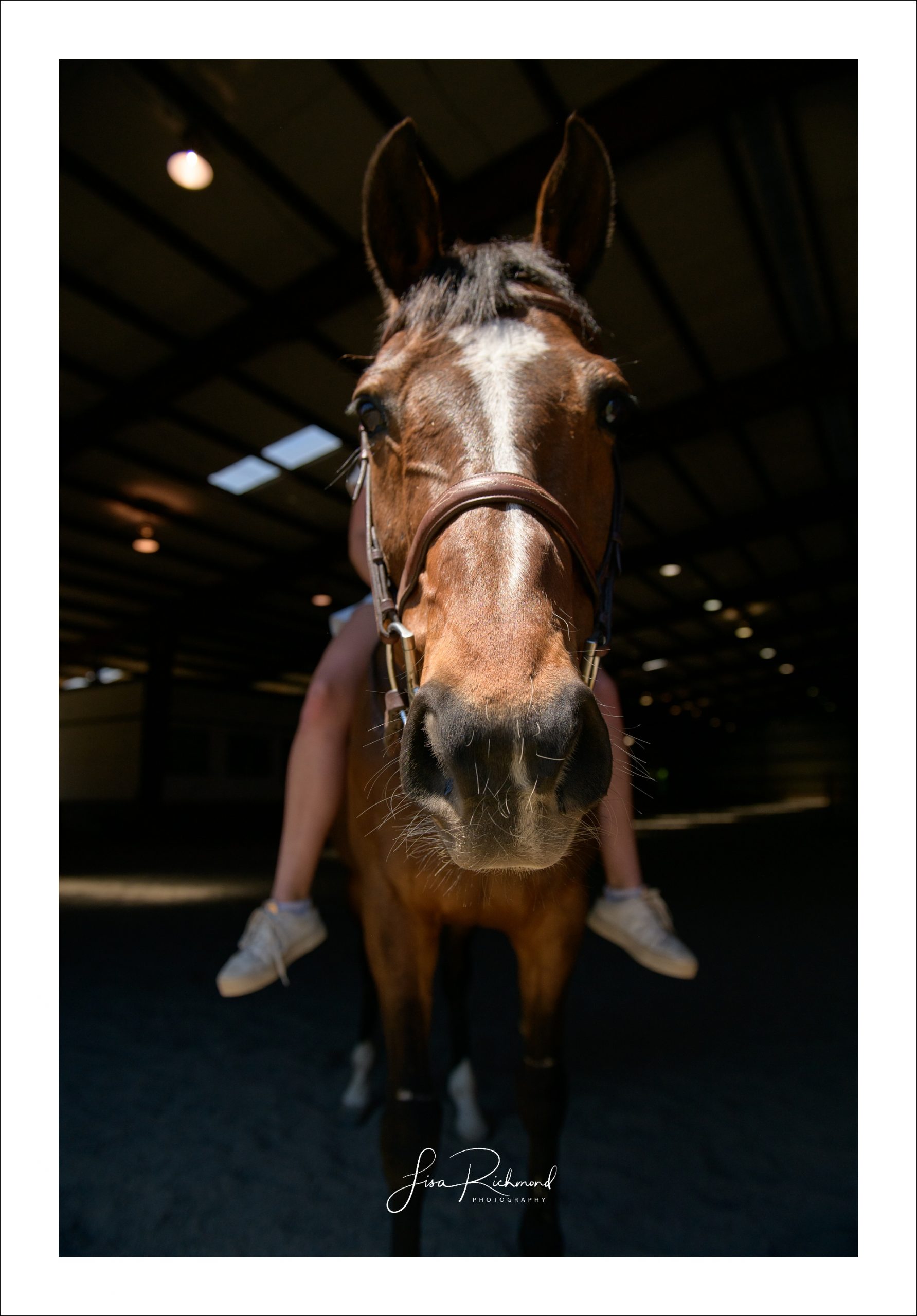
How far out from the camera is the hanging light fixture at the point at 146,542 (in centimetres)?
799

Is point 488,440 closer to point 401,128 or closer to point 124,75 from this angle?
point 401,128

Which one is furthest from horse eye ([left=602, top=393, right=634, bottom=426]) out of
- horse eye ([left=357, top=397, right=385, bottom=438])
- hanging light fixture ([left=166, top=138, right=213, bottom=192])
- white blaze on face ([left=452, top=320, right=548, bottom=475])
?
hanging light fixture ([left=166, top=138, right=213, bottom=192])

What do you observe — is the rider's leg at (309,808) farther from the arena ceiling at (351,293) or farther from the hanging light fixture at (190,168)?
the hanging light fixture at (190,168)

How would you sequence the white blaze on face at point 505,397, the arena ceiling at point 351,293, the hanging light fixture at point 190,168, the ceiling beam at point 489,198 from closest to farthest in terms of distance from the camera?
the white blaze on face at point 505,397 < the ceiling beam at point 489,198 < the arena ceiling at point 351,293 < the hanging light fixture at point 190,168

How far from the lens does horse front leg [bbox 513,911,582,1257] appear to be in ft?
4.36

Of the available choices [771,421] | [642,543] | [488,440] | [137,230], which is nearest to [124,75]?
[137,230]

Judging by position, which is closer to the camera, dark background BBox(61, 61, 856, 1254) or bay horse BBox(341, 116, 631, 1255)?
bay horse BBox(341, 116, 631, 1255)

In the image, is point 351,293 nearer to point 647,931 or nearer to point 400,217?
point 400,217

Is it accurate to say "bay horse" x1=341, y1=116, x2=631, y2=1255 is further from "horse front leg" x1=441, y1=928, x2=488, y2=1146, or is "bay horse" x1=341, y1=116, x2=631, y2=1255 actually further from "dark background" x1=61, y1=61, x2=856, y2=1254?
"horse front leg" x1=441, y1=928, x2=488, y2=1146

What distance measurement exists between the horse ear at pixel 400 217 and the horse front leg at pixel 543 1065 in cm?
124

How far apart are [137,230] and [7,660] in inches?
162

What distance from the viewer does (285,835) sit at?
1.55 metres

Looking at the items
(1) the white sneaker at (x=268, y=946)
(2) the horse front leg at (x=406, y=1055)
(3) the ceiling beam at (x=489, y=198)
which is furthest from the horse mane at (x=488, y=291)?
(1) the white sneaker at (x=268, y=946)

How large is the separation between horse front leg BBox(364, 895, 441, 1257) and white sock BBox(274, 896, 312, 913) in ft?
1.00
